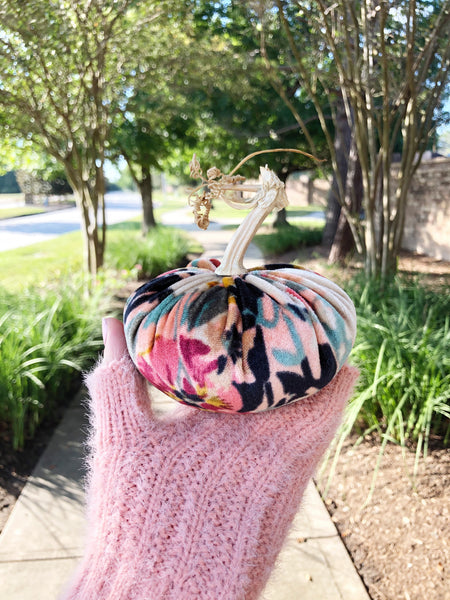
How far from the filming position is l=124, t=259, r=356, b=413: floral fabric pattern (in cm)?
90

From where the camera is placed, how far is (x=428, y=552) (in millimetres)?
2168

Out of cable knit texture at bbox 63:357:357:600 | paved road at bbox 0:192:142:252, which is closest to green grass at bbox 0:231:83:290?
paved road at bbox 0:192:142:252

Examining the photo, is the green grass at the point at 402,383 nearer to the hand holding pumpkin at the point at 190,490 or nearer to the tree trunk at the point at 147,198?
the hand holding pumpkin at the point at 190,490

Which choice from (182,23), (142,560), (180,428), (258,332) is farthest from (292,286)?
(182,23)

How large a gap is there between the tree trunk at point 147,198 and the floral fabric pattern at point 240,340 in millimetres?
11296

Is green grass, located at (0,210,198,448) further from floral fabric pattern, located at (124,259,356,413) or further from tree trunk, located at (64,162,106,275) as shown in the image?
floral fabric pattern, located at (124,259,356,413)

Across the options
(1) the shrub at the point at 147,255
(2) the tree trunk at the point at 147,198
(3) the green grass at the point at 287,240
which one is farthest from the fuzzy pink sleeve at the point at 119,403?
(2) the tree trunk at the point at 147,198

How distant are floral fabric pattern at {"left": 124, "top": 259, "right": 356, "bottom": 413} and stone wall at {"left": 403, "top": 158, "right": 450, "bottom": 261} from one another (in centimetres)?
837

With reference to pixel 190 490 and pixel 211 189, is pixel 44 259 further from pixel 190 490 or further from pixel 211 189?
pixel 190 490

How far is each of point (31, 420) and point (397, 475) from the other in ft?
7.75

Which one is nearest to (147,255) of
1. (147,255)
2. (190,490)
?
(147,255)

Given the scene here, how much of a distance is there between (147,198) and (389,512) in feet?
35.5

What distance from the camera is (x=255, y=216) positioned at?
3.42ft

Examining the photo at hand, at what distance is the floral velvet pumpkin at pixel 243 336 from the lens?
90 cm
